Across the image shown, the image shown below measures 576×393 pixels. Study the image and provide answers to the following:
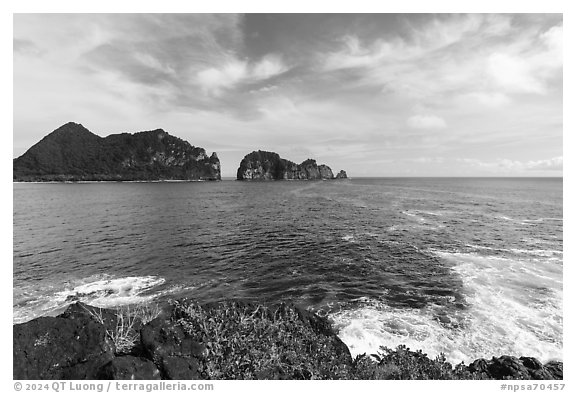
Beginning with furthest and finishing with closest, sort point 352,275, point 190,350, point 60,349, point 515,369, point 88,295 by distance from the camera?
point 352,275 → point 88,295 → point 515,369 → point 190,350 → point 60,349

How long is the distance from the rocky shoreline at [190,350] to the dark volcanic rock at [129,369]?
0.02 meters

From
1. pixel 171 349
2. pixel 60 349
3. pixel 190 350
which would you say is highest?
pixel 60 349

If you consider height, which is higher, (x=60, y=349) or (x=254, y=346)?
(x=60, y=349)

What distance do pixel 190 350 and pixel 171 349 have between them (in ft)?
1.66

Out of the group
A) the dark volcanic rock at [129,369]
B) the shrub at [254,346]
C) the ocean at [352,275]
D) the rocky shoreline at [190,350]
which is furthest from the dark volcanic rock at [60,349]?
the ocean at [352,275]

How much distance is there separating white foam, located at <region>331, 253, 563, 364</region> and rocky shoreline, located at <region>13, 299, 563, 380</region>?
4.44 m

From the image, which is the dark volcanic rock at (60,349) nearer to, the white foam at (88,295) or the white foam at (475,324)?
the white foam at (475,324)

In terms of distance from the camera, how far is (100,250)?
30609mm

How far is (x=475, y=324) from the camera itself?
16109 mm

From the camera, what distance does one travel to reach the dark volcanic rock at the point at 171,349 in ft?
23.0

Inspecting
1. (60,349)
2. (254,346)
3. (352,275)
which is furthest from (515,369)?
(60,349)

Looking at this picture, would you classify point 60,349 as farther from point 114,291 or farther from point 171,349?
point 114,291
